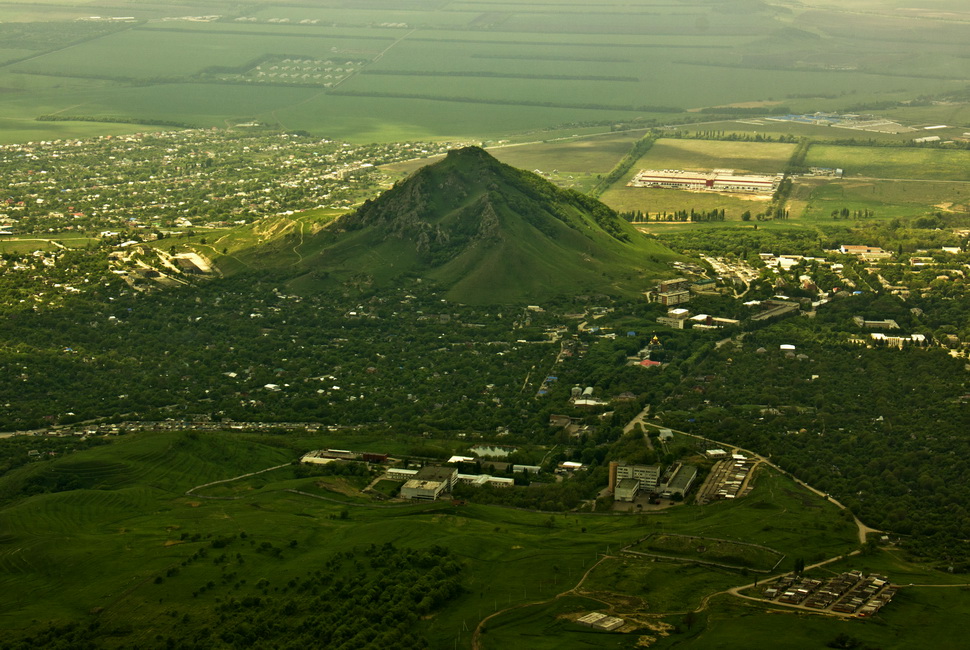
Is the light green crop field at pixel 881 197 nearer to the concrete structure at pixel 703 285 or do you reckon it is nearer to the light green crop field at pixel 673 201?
the light green crop field at pixel 673 201

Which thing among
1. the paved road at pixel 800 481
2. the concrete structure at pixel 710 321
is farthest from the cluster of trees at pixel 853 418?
the concrete structure at pixel 710 321

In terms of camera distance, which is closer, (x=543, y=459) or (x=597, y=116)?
(x=543, y=459)

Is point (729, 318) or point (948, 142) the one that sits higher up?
point (948, 142)

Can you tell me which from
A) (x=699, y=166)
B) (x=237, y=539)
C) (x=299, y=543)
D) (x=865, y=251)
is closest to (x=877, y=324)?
(x=865, y=251)

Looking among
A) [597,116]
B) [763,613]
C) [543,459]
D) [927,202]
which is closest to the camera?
[763,613]

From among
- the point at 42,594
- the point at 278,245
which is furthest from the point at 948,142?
the point at 42,594

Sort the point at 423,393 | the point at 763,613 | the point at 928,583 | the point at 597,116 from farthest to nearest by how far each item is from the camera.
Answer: the point at 597,116 < the point at 423,393 < the point at 928,583 < the point at 763,613

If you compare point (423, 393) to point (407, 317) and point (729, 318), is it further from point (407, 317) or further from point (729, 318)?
point (729, 318)
